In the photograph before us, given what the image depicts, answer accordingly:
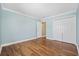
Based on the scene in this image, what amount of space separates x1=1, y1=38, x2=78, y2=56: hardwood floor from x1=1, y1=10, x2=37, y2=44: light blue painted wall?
0.11m

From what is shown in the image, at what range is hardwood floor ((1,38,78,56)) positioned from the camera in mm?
2010

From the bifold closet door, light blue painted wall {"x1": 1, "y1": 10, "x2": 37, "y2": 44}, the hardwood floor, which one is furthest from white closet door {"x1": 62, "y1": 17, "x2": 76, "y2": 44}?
light blue painted wall {"x1": 1, "y1": 10, "x2": 37, "y2": 44}

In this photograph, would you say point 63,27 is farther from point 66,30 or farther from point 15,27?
point 15,27

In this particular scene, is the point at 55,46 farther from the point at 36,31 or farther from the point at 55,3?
the point at 55,3

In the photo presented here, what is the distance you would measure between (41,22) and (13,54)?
0.68m

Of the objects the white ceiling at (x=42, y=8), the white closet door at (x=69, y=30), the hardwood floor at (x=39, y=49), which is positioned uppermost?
the white ceiling at (x=42, y=8)

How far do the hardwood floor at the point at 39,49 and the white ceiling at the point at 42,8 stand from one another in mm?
434

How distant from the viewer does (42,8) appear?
2035mm

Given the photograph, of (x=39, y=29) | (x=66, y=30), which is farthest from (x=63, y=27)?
(x=39, y=29)

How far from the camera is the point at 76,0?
6.63 feet

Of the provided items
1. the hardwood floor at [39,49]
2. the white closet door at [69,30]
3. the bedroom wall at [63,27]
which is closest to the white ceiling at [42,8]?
the bedroom wall at [63,27]

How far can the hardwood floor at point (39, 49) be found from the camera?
6.59ft

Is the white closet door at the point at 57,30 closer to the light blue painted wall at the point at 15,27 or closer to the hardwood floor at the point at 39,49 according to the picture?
the hardwood floor at the point at 39,49

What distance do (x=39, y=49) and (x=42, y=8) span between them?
66 cm
